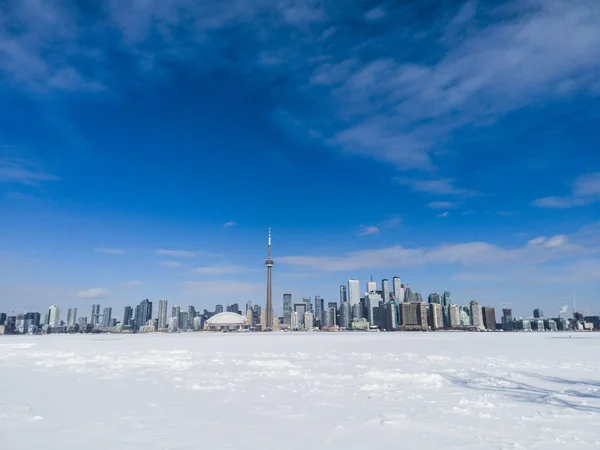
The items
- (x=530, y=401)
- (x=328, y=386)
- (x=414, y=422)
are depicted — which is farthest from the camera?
(x=328, y=386)

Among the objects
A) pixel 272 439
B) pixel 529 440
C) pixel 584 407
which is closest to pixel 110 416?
pixel 272 439

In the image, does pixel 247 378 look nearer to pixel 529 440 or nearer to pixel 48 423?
pixel 48 423

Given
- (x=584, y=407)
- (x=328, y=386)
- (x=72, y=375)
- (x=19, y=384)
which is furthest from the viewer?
(x=72, y=375)

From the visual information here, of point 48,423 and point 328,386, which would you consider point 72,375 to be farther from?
point 328,386

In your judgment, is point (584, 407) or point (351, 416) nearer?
point (351, 416)

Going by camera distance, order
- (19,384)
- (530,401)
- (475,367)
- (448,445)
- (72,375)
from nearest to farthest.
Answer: (448,445)
(530,401)
(19,384)
(72,375)
(475,367)

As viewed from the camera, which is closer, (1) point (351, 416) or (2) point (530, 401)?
(1) point (351, 416)

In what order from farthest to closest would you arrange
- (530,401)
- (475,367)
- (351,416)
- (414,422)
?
(475,367) < (530,401) < (351,416) < (414,422)

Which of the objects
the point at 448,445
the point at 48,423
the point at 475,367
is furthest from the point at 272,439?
the point at 475,367
